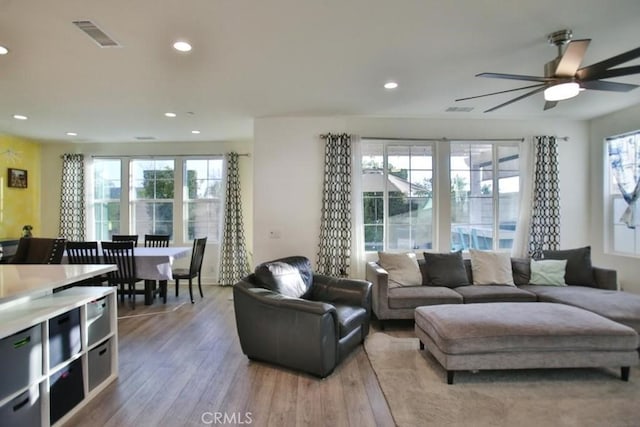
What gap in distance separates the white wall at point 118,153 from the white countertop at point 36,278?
11.9 ft

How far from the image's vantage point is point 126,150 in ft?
21.0

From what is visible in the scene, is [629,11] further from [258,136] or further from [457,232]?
[258,136]

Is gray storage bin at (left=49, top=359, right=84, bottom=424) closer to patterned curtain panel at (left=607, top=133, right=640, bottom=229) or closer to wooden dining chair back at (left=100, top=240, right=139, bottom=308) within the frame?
wooden dining chair back at (left=100, top=240, right=139, bottom=308)

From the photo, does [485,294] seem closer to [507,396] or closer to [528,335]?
[528,335]

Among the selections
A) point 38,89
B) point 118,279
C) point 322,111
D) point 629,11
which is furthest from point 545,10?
point 118,279

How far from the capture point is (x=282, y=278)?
3.27m

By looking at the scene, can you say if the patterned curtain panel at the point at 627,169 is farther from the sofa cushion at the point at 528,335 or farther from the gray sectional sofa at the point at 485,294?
the sofa cushion at the point at 528,335

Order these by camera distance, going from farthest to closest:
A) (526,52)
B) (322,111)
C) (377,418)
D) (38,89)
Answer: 1. (322,111)
2. (38,89)
3. (526,52)
4. (377,418)

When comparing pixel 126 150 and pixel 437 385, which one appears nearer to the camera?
pixel 437 385

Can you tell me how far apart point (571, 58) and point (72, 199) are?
753 centimetres

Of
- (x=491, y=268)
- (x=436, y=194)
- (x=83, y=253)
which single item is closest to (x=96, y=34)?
(x=83, y=253)

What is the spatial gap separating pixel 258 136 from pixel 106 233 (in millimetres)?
3956

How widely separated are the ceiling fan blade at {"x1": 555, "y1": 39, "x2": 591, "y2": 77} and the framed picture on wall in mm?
7848

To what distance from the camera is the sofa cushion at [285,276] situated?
10.4ft
